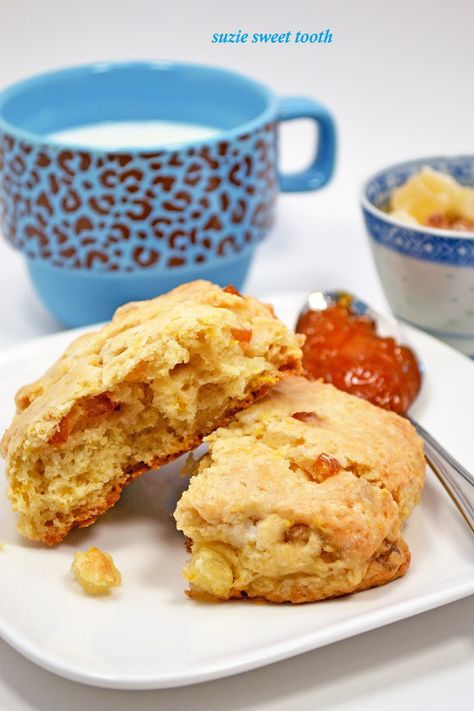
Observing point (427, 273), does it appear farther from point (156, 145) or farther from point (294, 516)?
point (294, 516)

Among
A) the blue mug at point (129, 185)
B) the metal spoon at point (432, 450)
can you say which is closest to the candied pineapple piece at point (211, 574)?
the metal spoon at point (432, 450)

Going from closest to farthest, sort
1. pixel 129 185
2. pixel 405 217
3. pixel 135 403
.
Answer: pixel 135 403 < pixel 129 185 < pixel 405 217

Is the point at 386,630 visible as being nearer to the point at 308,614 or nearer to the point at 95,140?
the point at 308,614

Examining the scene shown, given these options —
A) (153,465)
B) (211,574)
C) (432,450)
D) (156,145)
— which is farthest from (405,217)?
(211,574)

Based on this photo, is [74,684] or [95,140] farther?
[95,140]

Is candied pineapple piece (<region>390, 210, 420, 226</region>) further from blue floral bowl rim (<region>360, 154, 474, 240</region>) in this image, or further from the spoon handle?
the spoon handle

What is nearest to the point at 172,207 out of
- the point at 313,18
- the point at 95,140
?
the point at 95,140

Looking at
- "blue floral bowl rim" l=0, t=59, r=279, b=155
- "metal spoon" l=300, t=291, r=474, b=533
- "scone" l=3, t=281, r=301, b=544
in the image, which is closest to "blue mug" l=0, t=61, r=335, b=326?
"blue floral bowl rim" l=0, t=59, r=279, b=155
